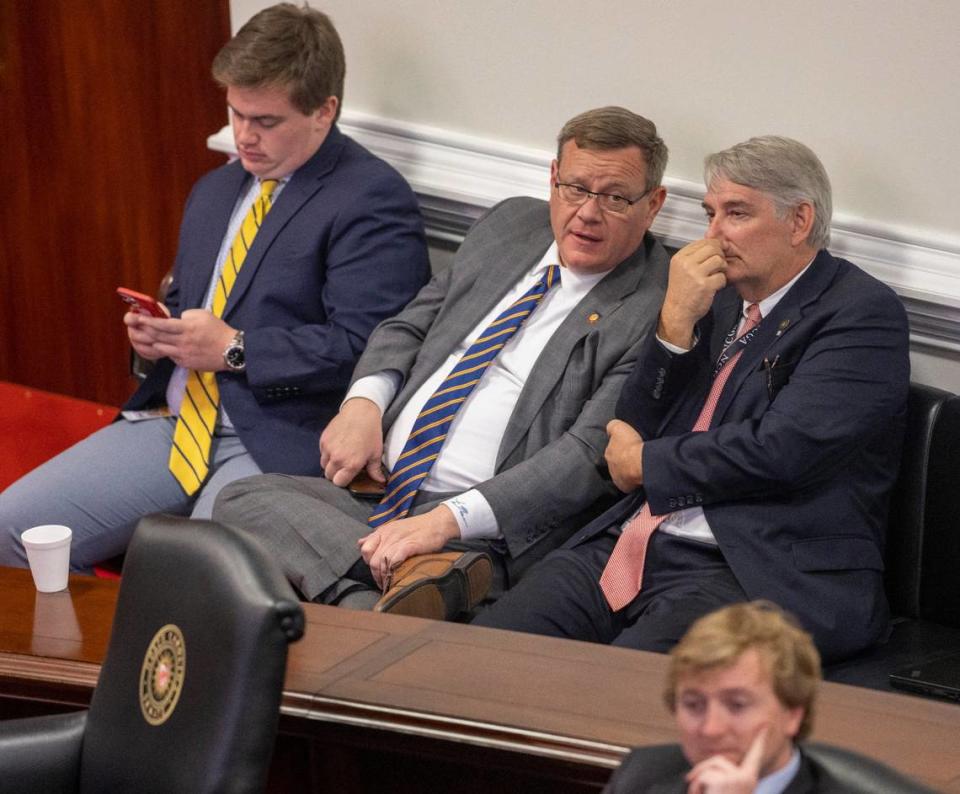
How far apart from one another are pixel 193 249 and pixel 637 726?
2.02m

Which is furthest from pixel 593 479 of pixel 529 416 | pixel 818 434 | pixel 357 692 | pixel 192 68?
pixel 192 68

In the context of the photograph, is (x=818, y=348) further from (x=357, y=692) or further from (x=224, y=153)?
(x=224, y=153)

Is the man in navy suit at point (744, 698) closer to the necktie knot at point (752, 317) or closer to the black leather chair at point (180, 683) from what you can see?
the black leather chair at point (180, 683)

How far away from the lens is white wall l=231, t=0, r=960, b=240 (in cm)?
267

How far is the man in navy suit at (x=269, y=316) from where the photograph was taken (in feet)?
10.1

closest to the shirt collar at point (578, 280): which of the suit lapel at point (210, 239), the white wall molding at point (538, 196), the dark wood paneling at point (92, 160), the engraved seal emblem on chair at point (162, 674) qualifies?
the white wall molding at point (538, 196)

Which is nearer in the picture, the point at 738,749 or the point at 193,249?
the point at 738,749

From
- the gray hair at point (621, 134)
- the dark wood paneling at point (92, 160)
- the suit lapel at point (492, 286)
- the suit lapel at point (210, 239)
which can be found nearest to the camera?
the gray hair at point (621, 134)

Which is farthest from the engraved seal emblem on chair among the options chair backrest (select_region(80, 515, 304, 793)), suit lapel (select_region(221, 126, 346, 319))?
suit lapel (select_region(221, 126, 346, 319))

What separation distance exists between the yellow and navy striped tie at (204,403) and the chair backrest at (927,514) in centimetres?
147

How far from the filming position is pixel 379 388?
2969mm

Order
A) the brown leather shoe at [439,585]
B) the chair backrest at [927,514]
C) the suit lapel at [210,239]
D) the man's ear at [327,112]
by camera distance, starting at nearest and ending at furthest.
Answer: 1. the brown leather shoe at [439,585]
2. the chair backrest at [927,514]
3. the man's ear at [327,112]
4. the suit lapel at [210,239]

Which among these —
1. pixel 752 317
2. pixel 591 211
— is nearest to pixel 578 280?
pixel 591 211

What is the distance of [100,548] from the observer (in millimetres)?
3072
